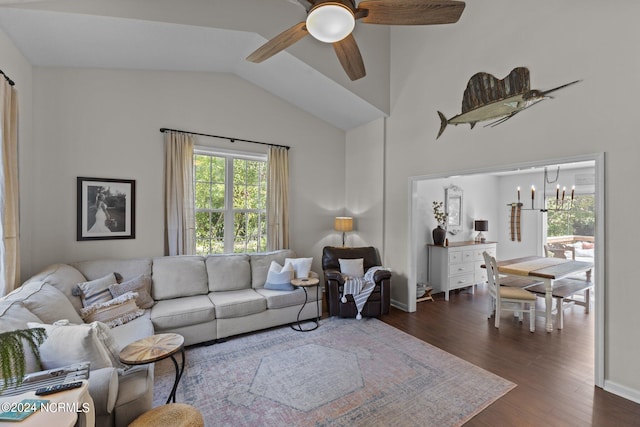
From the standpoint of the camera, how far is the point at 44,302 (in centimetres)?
216

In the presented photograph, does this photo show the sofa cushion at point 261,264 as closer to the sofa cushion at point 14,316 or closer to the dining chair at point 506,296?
the sofa cushion at point 14,316

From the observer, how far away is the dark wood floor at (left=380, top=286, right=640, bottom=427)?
211 centimetres

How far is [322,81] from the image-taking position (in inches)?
159

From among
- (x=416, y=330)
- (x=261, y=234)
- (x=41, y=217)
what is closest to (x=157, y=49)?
(x=41, y=217)

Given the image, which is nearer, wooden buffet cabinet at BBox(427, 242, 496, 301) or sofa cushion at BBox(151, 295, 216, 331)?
sofa cushion at BBox(151, 295, 216, 331)

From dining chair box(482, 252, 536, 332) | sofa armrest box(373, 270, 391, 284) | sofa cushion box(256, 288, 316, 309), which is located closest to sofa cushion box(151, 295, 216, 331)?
sofa cushion box(256, 288, 316, 309)

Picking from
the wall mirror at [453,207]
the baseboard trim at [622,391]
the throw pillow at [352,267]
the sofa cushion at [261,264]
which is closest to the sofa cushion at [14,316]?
the sofa cushion at [261,264]

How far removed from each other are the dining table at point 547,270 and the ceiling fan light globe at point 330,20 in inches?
139

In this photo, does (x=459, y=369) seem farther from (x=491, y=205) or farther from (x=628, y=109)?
(x=491, y=205)

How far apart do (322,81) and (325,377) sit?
3661 mm

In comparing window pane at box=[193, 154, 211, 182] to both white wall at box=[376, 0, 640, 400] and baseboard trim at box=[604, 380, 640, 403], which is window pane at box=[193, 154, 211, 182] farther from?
baseboard trim at box=[604, 380, 640, 403]

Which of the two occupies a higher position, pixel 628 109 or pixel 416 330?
pixel 628 109

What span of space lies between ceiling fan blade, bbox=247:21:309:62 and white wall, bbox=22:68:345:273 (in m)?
1.97

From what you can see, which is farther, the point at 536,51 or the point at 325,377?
the point at 536,51
